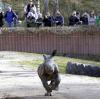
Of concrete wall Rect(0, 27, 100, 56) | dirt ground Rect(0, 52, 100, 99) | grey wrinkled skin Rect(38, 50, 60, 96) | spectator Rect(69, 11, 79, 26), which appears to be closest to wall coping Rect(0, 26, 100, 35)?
concrete wall Rect(0, 27, 100, 56)

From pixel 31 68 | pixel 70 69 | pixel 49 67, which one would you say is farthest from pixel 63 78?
pixel 49 67

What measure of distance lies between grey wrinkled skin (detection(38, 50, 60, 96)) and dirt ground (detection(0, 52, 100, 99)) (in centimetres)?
25

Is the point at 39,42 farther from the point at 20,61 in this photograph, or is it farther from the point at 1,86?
the point at 1,86

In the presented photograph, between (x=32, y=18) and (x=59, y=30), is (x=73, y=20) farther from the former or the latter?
(x=32, y=18)

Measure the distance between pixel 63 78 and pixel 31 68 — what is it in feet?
10.6

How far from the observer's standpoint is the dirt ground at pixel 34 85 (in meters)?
12.5

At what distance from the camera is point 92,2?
1729 inches

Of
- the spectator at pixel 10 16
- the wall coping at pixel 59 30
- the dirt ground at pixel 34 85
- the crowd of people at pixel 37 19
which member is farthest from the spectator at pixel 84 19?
the dirt ground at pixel 34 85

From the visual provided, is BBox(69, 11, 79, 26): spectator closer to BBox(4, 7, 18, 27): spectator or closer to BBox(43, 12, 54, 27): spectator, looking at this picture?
BBox(43, 12, 54, 27): spectator

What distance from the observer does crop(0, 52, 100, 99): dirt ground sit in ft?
41.2

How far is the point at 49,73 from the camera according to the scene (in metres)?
11.6

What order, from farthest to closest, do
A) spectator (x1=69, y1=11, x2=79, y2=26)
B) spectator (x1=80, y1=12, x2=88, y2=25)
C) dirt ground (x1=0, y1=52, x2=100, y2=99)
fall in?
spectator (x1=80, y1=12, x2=88, y2=25), spectator (x1=69, y1=11, x2=79, y2=26), dirt ground (x1=0, y1=52, x2=100, y2=99)

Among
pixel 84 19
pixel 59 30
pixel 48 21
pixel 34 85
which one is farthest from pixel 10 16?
pixel 34 85

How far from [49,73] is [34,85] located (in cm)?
316
